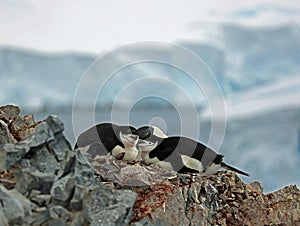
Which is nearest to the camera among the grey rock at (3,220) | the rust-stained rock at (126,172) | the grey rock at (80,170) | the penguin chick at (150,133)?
the grey rock at (3,220)

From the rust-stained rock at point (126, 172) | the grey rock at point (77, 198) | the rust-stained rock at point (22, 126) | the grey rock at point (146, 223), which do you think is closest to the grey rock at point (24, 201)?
the grey rock at point (77, 198)

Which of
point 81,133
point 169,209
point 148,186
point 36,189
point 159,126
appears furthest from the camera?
point 159,126

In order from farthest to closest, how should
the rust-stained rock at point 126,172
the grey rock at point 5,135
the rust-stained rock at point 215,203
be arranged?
the grey rock at point 5,135, the rust-stained rock at point 126,172, the rust-stained rock at point 215,203

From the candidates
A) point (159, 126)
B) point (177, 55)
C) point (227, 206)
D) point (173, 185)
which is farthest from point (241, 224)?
point (177, 55)

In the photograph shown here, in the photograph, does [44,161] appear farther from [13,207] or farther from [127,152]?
[127,152]

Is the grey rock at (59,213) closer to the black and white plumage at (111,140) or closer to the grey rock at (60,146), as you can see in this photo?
the grey rock at (60,146)

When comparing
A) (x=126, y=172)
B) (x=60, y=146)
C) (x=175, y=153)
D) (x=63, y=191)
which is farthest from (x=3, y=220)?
(x=175, y=153)

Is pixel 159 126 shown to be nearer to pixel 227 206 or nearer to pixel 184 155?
pixel 184 155
